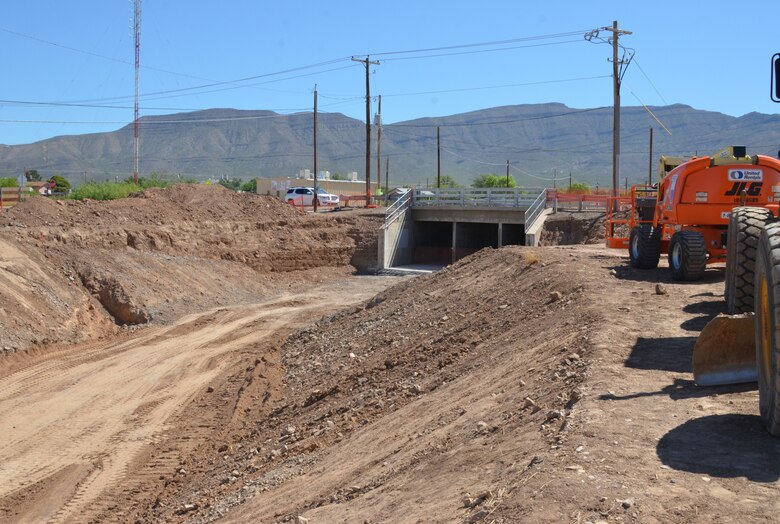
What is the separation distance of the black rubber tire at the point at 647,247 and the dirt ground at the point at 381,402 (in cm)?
42

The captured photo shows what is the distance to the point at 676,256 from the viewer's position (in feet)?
52.7

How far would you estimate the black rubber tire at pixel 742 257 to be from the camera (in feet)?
36.2

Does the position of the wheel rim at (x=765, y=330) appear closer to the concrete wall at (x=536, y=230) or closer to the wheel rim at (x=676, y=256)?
the wheel rim at (x=676, y=256)

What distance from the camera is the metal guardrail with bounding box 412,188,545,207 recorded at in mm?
42250

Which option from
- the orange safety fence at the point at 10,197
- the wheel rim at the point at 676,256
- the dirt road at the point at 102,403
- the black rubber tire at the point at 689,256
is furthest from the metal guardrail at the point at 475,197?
the black rubber tire at the point at 689,256

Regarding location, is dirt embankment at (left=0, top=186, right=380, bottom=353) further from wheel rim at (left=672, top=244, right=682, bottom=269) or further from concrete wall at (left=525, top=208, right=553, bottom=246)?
wheel rim at (left=672, top=244, right=682, bottom=269)

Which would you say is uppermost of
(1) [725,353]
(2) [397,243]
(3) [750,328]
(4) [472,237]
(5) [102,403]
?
(3) [750,328]

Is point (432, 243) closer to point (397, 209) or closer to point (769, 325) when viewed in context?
point (397, 209)

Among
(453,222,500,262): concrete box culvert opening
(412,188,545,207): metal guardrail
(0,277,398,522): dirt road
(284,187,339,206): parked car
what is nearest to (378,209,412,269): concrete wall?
(412,188,545,207): metal guardrail

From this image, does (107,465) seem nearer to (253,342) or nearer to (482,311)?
(482,311)

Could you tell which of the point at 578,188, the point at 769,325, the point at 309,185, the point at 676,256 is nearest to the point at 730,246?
the point at 676,256

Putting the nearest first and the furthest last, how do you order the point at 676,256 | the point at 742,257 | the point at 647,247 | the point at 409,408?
the point at 409,408 → the point at 742,257 → the point at 676,256 → the point at 647,247

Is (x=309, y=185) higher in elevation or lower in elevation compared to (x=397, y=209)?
higher

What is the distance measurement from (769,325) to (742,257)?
526cm
